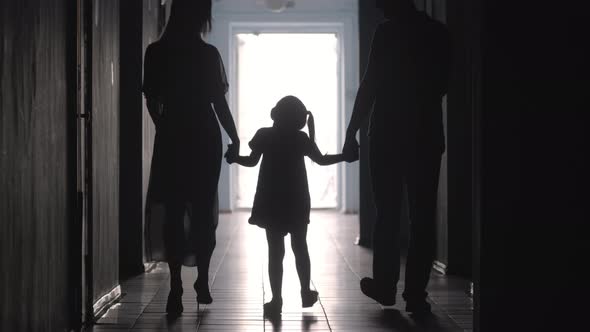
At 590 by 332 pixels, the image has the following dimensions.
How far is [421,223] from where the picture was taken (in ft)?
11.4

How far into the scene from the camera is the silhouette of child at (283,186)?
3.44 metres

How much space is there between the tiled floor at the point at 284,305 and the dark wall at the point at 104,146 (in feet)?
0.71

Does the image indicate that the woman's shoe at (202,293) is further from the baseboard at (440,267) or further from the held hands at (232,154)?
A: the baseboard at (440,267)

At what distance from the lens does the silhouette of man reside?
3.46 m

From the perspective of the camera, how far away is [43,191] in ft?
8.26

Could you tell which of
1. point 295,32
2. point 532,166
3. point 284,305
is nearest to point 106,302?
point 284,305

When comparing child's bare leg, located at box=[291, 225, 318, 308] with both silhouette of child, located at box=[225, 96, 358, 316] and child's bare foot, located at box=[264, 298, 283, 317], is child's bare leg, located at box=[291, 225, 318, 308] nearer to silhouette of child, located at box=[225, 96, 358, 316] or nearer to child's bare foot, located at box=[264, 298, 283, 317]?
silhouette of child, located at box=[225, 96, 358, 316]

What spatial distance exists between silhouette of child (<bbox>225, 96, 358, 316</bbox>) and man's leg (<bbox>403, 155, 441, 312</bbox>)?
30cm

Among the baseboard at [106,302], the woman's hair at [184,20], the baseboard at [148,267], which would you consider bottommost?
the baseboard at [148,267]

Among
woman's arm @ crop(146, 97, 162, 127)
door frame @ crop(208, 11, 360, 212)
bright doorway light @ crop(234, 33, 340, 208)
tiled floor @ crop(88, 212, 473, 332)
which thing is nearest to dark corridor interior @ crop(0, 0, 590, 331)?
tiled floor @ crop(88, 212, 473, 332)

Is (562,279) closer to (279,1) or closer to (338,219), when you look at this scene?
(338,219)

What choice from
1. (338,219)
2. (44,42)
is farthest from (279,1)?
(44,42)

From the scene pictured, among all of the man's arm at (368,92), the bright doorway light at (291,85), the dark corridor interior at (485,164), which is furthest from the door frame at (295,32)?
the dark corridor interior at (485,164)

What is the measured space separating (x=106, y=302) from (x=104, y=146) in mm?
719
